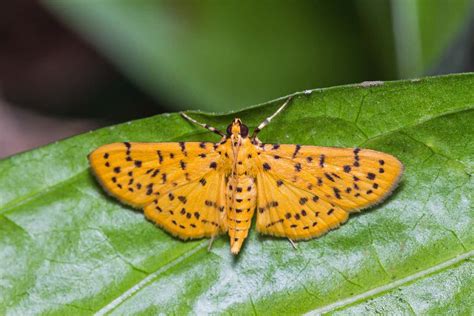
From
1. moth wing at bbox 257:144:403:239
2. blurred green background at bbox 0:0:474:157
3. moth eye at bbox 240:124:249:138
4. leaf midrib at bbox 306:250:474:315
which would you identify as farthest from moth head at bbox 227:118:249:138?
blurred green background at bbox 0:0:474:157

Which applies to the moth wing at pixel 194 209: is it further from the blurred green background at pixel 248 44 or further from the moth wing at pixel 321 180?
the blurred green background at pixel 248 44

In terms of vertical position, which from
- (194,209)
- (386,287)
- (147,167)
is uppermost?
(147,167)

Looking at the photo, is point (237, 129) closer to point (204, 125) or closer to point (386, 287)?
point (204, 125)

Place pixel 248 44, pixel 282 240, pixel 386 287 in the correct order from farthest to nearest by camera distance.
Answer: pixel 248 44
pixel 282 240
pixel 386 287

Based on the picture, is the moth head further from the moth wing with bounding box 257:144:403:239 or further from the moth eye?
the moth wing with bounding box 257:144:403:239

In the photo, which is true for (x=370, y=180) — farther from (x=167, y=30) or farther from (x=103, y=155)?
(x=167, y=30)

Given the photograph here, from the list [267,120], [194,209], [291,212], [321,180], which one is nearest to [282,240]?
[291,212]
